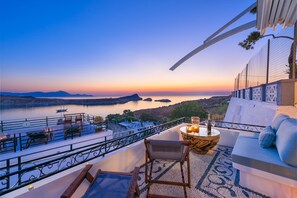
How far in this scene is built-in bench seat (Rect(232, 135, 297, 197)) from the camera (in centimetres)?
157

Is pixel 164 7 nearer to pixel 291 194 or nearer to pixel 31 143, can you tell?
pixel 291 194

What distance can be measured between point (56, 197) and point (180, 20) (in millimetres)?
5348

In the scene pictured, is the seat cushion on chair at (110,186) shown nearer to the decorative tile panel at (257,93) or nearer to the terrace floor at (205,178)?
the terrace floor at (205,178)

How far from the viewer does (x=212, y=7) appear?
14.0ft

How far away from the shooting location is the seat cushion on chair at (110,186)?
1.29m

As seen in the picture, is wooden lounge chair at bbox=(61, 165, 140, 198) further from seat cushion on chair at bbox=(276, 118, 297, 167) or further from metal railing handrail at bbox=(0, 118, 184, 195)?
seat cushion on chair at bbox=(276, 118, 297, 167)

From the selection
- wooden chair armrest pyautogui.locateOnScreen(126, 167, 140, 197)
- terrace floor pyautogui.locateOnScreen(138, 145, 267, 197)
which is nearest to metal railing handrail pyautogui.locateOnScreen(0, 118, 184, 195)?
terrace floor pyautogui.locateOnScreen(138, 145, 267, 197)

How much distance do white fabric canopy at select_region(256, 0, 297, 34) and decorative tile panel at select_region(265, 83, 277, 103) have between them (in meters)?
1.67

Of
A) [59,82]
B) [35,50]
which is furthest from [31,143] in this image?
[59,82]

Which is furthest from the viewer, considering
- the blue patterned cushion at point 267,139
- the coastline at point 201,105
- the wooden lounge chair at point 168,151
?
the coastline at point 201,105

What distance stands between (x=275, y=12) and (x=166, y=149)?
6.62 ft

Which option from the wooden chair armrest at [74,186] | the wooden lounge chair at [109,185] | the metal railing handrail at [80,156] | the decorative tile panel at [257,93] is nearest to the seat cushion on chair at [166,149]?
the wooden lounge chair at [109,185]

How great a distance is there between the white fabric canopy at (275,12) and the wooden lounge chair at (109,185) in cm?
207

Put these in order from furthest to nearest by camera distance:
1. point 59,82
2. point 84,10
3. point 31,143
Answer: point 59,82 → point 31,143 → point 84,10
